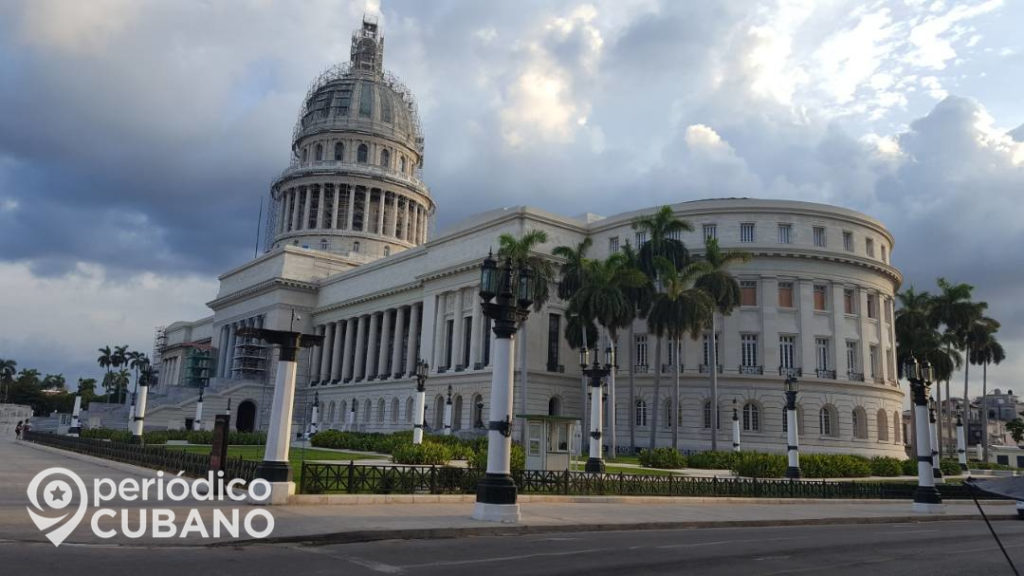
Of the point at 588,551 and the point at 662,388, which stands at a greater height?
the point at 662,388

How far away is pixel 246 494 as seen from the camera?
1944 cm

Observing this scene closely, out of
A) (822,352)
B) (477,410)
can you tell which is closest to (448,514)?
(477,410)

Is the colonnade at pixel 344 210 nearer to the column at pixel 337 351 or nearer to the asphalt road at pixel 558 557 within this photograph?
the column at pixel 337 351

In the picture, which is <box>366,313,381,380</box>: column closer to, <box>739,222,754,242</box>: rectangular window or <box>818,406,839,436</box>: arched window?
<box>739,222,754,242</box>: rectangular window

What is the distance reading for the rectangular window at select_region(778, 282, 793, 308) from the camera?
203 feet

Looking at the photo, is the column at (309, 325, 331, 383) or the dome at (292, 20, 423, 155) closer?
the column at (309, 325, 331, 383)

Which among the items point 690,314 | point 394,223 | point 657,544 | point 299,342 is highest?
point 394,223

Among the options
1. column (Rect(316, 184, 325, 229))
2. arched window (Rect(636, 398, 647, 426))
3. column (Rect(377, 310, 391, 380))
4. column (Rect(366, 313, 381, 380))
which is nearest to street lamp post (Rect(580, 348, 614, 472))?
arched window (Rect(636, 398, 647, 426))

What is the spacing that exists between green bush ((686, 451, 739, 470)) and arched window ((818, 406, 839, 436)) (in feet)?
58.5

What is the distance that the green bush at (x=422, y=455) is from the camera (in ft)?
101

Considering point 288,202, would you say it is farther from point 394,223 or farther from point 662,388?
point 662,388

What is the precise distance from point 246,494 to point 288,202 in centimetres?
10142

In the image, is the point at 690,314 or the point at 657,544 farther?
the point at 690,314

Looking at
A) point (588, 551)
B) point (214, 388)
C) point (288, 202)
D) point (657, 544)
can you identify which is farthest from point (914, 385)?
point (288, 202)
